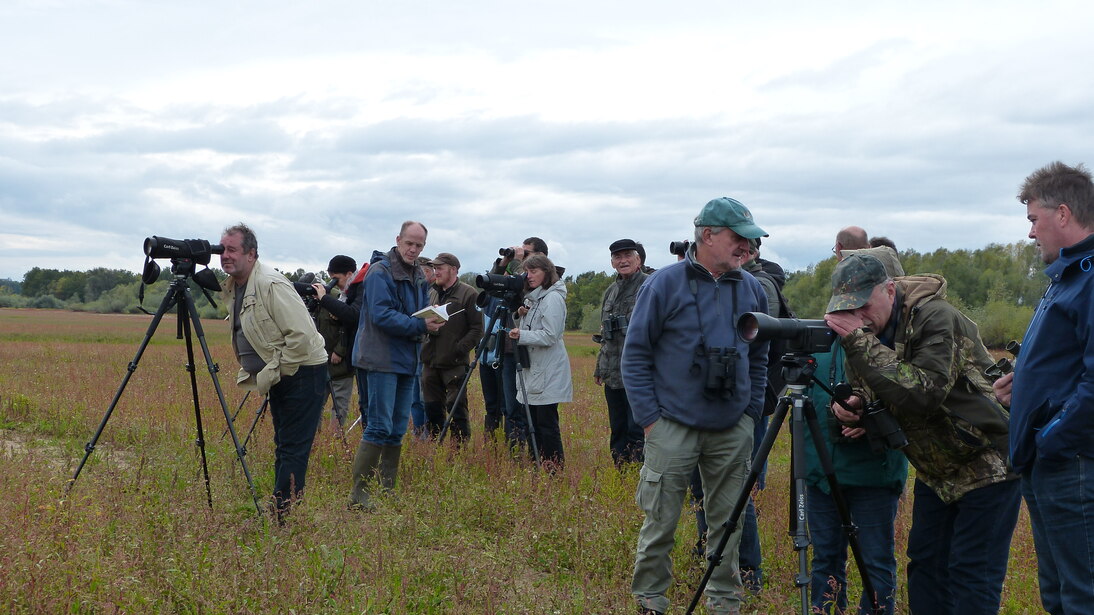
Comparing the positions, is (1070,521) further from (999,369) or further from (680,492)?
(680,492)

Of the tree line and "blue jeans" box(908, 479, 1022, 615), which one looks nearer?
"blue jeans" box(908, 479, 1022, 615)

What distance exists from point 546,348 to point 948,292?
38749 mm

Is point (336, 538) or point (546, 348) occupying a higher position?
point (546, 348)

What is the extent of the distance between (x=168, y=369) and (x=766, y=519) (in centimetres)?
1396

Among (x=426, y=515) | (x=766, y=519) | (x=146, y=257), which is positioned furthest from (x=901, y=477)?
(x=146, y=257)

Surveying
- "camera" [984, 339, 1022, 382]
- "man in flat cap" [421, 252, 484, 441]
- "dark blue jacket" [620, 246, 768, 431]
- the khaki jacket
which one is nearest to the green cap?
"dark blue jacket" [620, 246, 768, 431]

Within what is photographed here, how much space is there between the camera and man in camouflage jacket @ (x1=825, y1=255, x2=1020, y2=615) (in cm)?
344

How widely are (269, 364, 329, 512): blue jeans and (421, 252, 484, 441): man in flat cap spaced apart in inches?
103

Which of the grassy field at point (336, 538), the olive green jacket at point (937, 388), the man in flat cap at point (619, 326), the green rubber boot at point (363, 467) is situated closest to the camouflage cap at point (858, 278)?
the olive green jacket at point (937, 388)

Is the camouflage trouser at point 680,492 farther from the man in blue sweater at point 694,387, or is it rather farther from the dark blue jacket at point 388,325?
the dark blue jacket at point 388,325

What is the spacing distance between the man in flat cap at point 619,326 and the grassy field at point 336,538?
479mm

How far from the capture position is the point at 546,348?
7535 millimetres

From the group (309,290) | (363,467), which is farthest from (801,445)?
(309,290)

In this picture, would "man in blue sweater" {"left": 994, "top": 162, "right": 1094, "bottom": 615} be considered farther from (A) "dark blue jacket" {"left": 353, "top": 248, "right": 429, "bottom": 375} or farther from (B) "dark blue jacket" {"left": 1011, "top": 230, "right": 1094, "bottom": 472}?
(A) "dark blue jacket" {"left": 353, "top": 248, "right": 429, "bottom": 375}
